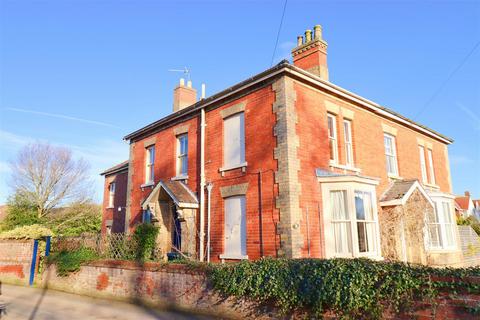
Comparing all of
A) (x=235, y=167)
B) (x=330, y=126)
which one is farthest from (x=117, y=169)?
(x=330, y=126)

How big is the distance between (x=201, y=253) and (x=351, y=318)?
7.64 meters

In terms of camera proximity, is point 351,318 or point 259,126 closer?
point 351,318

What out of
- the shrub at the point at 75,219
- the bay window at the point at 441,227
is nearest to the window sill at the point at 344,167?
the bay window at the point at 441,227

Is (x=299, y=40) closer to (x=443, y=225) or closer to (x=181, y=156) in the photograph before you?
(x=181, y=156)

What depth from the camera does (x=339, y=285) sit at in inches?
247

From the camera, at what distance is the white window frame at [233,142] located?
12.8 meters

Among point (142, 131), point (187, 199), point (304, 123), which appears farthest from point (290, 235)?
point (142, 131)

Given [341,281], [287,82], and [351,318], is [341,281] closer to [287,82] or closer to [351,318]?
[351,318]

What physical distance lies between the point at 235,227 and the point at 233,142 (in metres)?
3.28

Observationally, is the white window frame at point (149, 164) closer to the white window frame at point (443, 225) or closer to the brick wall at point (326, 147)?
the brick wall at point (326, 147)

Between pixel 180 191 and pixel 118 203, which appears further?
pixel 118 203

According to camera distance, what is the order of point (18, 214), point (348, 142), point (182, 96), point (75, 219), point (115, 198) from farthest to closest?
point (75, 219) → point (18, 214) → point (115, 198) → point (182, 96) → point (348, 142)

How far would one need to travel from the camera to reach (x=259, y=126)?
1216cm

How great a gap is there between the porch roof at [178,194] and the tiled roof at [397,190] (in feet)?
25.4
